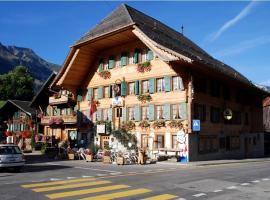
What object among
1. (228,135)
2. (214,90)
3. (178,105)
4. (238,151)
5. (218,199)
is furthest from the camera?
(238,151)

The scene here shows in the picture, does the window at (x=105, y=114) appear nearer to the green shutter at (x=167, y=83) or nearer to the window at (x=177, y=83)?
the green shutter at (x=167, y=83)

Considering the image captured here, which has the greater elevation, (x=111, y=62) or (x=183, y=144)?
(x=111, y=62)

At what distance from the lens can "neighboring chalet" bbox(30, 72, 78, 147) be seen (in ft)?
132

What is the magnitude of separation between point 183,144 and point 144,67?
310 inches

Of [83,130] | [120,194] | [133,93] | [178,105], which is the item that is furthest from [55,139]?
[120,194]

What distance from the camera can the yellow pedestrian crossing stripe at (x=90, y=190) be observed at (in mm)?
12117

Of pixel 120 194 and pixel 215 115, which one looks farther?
pixel 215 115

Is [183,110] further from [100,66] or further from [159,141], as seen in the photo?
[100,66]

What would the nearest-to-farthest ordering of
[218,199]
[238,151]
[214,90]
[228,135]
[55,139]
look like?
[218,199] < [214,90] < [228,135] < [238,151] < [55,139]

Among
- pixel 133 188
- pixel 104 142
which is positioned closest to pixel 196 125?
pixel 104 142

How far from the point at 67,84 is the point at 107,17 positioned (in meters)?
7.89

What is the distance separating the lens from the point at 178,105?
30891 mm

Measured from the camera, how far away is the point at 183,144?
98.5 feet

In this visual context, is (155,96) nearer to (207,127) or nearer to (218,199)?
(207,127)
